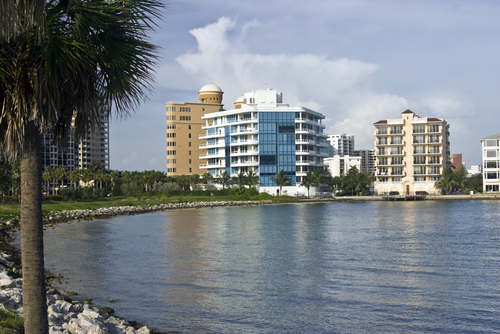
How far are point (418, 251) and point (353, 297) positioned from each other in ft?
55.1

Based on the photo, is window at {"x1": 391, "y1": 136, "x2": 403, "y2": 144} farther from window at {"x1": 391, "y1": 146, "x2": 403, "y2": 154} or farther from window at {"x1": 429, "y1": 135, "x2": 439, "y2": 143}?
window at {"x1": 429, "y1": 135, "x2": 439, "y2": 143}

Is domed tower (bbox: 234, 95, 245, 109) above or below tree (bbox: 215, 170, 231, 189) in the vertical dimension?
above

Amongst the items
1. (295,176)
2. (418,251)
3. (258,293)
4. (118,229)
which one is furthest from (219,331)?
(295,176)

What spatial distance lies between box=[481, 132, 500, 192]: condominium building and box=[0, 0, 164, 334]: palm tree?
150m

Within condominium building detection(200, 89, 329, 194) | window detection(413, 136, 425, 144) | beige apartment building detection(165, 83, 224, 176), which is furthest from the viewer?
beige apartment building detection(165, 83, 224, 176)

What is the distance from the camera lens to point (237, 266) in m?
28.4

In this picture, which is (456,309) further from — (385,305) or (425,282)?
(425,282)

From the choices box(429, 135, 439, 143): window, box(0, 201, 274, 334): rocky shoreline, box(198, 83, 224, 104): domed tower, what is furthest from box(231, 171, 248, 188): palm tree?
box(0, 201, 274, 334): rocky shoreline

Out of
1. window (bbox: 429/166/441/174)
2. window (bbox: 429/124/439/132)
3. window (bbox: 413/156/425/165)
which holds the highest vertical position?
window (bbox: 429/124/439/132)

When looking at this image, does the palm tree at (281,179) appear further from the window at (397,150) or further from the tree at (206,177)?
the window at (397,150)

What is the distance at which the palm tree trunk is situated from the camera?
7.95 m

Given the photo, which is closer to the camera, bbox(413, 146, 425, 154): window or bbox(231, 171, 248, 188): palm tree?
bbox(231, 171, 248, 188): palm tree

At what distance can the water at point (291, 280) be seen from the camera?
17.2m

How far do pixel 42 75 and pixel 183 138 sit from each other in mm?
165694
